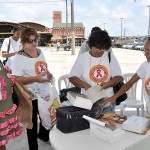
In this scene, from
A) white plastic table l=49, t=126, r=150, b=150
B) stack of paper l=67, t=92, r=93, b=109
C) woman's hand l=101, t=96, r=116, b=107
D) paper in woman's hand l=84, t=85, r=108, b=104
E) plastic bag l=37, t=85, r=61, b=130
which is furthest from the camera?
plastic bag l=37, t=85, r=61, b=130

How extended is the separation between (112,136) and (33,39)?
1.41m

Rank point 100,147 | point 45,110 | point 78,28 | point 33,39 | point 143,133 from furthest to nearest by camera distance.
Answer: point 78,28, point 33,39, point 45,110, point 143,133, point 100,147

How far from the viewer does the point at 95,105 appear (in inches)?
82.7

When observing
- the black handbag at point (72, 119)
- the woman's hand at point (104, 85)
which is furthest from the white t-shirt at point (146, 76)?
the black handbag at point (72, 119)

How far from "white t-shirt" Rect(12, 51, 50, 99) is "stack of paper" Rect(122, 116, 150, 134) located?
89cm

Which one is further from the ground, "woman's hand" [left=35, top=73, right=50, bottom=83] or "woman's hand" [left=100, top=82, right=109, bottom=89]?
"woman's hand" [left=35, top=73, right=50, bottom=83]

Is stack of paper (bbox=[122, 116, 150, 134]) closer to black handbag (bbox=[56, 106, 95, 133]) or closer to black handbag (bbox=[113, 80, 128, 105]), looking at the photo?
black handbag (bbox=[56, 106, 95, 133])

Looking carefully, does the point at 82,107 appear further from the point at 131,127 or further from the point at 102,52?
the point at 102,52

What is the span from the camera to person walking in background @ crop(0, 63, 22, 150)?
6.13 ft

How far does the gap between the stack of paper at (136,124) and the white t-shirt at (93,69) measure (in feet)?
2.01

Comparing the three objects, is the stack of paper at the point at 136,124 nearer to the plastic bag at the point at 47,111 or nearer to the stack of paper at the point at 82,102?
the stack of paper at the point at 82,102

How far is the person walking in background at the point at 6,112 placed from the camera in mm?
1869

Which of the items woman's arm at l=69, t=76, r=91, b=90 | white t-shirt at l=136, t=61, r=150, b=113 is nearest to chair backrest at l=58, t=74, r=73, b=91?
woman's arm at l=69, t=76, r=91, b=90

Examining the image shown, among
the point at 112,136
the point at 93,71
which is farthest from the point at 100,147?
the point at 93,71
